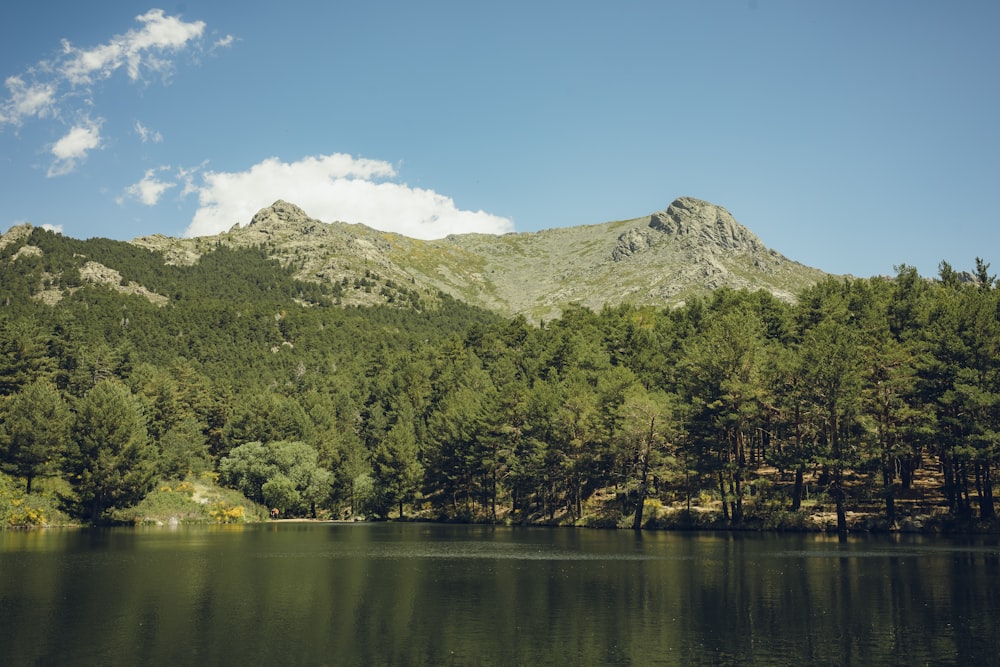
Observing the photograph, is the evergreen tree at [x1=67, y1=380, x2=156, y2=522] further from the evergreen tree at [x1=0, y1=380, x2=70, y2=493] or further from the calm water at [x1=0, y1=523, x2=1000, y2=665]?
the calm water at [x1=0, y1=523, x2=1000, y2=665]

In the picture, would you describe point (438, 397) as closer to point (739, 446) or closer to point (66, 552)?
point (739, 446)

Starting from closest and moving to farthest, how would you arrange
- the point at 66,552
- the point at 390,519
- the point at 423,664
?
the point at 423,664, the point at 66,552, the point at 390,519

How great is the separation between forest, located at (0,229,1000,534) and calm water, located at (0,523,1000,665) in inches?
778

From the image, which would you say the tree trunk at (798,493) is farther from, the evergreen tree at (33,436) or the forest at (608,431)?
the evergreen tree at (33,436)

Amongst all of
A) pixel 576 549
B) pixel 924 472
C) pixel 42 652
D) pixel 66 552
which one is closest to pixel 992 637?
pixel 42 652

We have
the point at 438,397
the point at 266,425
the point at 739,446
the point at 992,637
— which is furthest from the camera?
the point at 438,397

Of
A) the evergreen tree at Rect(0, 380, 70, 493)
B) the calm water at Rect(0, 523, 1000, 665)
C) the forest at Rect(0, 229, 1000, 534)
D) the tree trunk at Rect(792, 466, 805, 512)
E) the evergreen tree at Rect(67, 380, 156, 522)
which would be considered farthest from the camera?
the evergreen tree at Rect(67, 380, 156, 522)

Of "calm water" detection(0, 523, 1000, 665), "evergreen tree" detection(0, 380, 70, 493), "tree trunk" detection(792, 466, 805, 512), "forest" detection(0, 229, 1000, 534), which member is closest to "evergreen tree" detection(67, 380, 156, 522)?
"forest" detection(0, 229, 1000, 534)

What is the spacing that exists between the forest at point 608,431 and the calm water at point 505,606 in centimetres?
1975

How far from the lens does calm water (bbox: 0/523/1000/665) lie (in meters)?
25.6

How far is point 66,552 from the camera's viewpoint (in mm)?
58375

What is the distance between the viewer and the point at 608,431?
96562 millimetres

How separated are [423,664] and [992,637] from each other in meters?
20.8

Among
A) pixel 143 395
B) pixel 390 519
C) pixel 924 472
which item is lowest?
pixel 390 519
